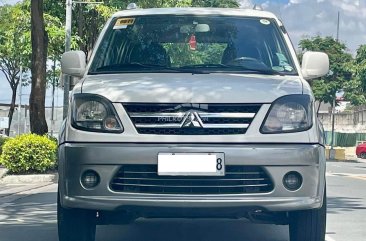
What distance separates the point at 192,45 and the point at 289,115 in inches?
58.8

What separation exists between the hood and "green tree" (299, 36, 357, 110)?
4153cm

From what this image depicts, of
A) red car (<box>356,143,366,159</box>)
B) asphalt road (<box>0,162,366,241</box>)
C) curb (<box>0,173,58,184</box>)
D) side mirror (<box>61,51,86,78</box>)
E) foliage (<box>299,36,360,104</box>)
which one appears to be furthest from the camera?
foliage (<box>299,36,360,104</box>)

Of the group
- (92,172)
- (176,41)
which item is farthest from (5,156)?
(92,172)

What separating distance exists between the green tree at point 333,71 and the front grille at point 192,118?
1649 inches

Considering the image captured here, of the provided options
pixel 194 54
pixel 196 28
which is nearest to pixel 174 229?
pixel 194 54

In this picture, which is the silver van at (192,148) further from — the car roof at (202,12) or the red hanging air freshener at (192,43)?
the car roof at (202,12)

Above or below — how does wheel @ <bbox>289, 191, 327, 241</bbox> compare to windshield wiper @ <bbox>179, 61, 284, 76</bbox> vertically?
below

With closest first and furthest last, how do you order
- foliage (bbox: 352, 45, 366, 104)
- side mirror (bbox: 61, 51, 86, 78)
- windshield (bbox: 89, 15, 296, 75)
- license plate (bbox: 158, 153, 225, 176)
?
license plate (bbox: 158, 153, 225, 176), windshield (bbox: 89, 15, 296, 75), side mirror (bbox: 61, 51, 86, 78), foliage (bbox: 352, 45, 366, 104)

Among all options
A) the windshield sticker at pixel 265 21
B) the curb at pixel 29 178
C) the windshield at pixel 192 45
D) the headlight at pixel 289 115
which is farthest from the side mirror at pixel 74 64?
the curb at pixel 29 178

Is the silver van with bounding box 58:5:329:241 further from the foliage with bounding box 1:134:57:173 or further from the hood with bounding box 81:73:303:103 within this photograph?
the foliage with bounding box 1:134:57:173

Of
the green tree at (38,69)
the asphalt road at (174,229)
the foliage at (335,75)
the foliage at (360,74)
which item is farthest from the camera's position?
the foliage at (335,75)

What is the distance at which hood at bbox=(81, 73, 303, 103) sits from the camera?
189 inches

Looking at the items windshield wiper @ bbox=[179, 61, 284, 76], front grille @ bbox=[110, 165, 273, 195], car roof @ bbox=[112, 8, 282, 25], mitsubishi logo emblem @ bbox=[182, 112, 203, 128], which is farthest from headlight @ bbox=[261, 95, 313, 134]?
car roof @ bbox=[112, 8, 282, 25]

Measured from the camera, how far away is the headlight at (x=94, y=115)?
4797mm
